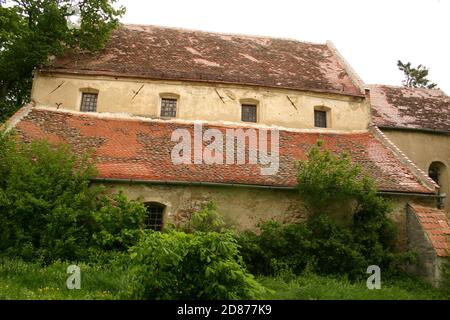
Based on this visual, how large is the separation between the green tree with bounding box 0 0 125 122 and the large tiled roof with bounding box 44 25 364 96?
1.93ft

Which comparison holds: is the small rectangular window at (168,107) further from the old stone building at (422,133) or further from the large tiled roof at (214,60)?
the old stone building at (422,133)

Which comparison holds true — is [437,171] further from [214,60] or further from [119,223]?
[119,223]

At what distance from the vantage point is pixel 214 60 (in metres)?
17.7

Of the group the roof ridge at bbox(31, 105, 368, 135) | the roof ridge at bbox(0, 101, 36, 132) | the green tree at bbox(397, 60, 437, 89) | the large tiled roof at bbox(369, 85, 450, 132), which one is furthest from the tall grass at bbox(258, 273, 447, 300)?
the green tree at bbox(397, 60, 437, 89)

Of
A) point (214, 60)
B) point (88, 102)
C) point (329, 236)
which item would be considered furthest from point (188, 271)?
point (214, 60)

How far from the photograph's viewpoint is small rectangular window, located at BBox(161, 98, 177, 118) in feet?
52.2

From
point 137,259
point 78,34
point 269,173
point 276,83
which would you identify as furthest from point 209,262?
point 78,34

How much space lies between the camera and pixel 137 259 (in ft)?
22.2

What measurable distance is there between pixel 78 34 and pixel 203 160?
27.3ft

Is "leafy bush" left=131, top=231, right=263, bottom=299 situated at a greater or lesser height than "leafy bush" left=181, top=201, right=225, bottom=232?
lesser

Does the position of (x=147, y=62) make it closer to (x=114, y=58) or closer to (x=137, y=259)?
(x=114, y=58)

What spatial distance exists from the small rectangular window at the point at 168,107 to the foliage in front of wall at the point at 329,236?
6.25 m

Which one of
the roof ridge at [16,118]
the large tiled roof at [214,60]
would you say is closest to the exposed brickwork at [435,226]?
the large tiled roof at [214,60]

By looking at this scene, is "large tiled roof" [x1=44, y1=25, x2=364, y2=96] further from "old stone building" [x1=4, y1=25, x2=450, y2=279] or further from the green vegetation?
the green vegetation
